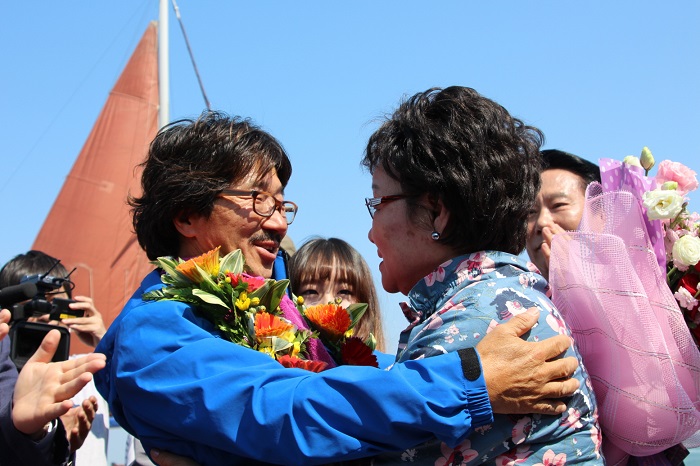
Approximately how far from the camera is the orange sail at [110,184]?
24.1 meters

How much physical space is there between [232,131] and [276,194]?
34 cm

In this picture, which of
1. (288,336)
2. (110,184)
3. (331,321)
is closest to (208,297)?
(288,336)

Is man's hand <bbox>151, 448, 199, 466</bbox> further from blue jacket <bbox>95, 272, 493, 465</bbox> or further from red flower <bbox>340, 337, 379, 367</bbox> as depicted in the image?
red flower <bbox>340, 337, 379, 367</bbox>

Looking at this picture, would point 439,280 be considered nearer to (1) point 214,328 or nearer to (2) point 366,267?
(1) point 214,328

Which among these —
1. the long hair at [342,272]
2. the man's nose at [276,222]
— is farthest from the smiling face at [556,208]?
the long hair at [342,272]

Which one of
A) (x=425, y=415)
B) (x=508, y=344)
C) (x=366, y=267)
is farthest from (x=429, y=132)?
(x=366, y=267)

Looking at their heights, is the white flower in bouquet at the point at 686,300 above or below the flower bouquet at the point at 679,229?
below

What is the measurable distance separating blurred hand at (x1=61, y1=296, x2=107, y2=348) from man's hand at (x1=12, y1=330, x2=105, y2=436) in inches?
107

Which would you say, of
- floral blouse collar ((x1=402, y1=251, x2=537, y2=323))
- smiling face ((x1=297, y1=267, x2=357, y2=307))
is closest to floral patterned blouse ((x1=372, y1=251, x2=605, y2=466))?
floral blouse collar ((x1=402, y1=251, x2=537, y2=323))

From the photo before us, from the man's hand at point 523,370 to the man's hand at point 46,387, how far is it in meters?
1.36

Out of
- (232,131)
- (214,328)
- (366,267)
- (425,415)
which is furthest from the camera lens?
(366,267)

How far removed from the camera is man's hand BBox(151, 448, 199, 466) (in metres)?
2.64

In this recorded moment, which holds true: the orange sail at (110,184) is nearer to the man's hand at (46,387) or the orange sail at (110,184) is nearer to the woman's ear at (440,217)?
the man's hand at (46,387)

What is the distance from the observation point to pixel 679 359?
2.74m
